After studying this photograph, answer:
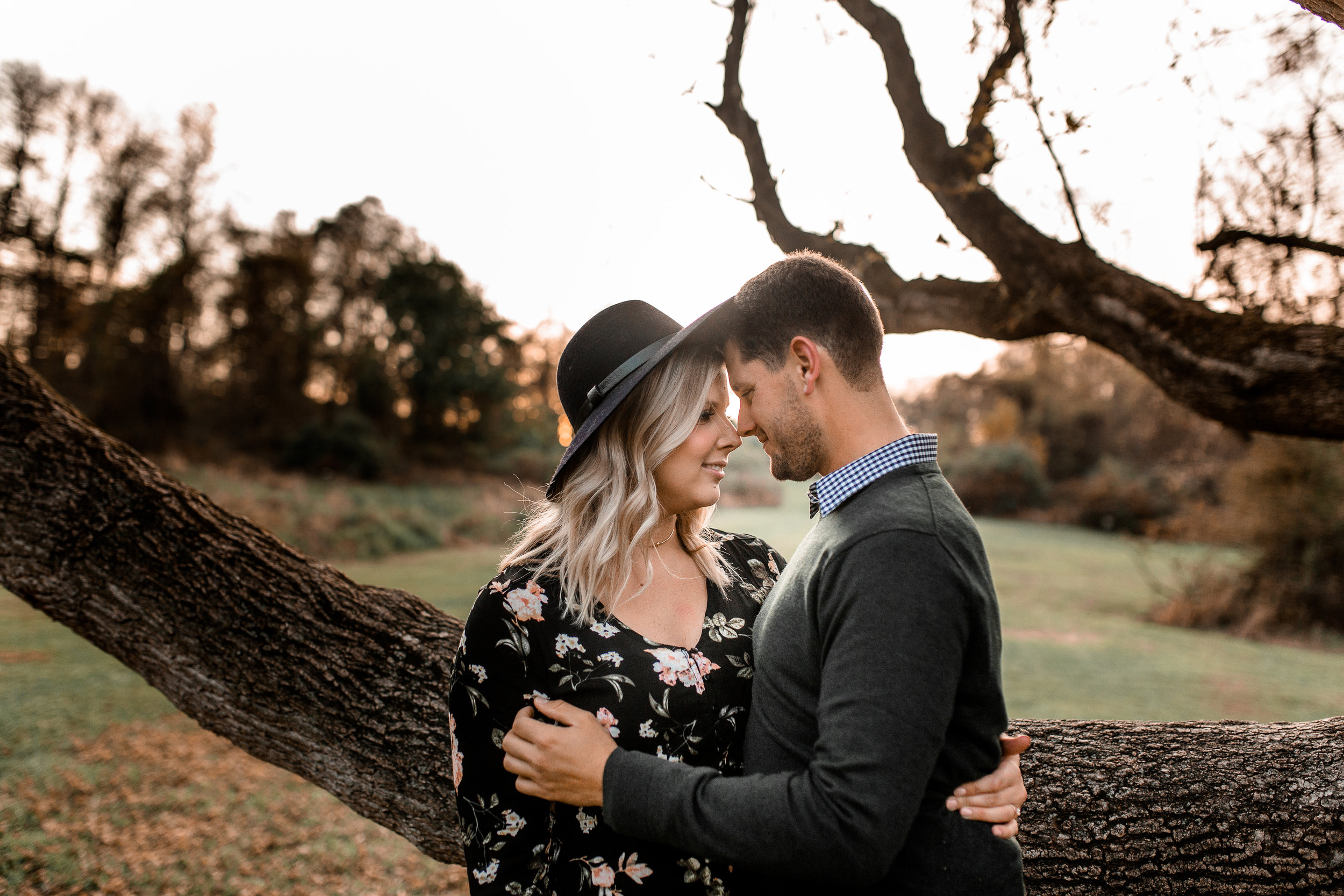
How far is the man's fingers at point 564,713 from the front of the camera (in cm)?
153

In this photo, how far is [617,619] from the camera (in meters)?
1.82

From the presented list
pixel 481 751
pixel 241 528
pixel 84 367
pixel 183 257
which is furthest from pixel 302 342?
pixel 481 751

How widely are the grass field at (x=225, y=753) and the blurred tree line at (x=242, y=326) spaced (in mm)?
7441

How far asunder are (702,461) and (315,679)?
155cm

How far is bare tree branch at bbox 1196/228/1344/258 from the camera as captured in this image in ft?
11.4

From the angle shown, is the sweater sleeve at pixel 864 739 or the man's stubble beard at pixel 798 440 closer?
the sweater sleeve at pixel 864 739

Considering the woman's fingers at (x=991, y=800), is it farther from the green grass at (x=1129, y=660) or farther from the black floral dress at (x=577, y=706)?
the green grass at (x=1129, y=660)

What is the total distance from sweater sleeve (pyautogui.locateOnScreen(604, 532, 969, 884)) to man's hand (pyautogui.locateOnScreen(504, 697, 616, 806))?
9.3 inches

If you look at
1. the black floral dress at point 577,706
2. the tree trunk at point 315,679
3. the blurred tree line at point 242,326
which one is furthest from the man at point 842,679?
the blurred tree line at point 242,326

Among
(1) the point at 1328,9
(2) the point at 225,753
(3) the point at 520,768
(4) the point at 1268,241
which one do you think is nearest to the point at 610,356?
(3) the point at 520,768

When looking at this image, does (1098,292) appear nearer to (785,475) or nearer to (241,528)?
(785,475)

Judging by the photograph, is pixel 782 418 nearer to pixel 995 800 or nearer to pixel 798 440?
pixel 798 440

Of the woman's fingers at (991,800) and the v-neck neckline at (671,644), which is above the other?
the v-neck neckline at (671,644)

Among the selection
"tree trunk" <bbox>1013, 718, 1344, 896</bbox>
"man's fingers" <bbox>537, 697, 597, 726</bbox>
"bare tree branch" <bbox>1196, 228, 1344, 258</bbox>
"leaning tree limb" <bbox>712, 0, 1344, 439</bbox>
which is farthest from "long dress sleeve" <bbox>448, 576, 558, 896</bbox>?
"bare tree branch" <bbox>1196, 228, 1344, 258</bbox>
